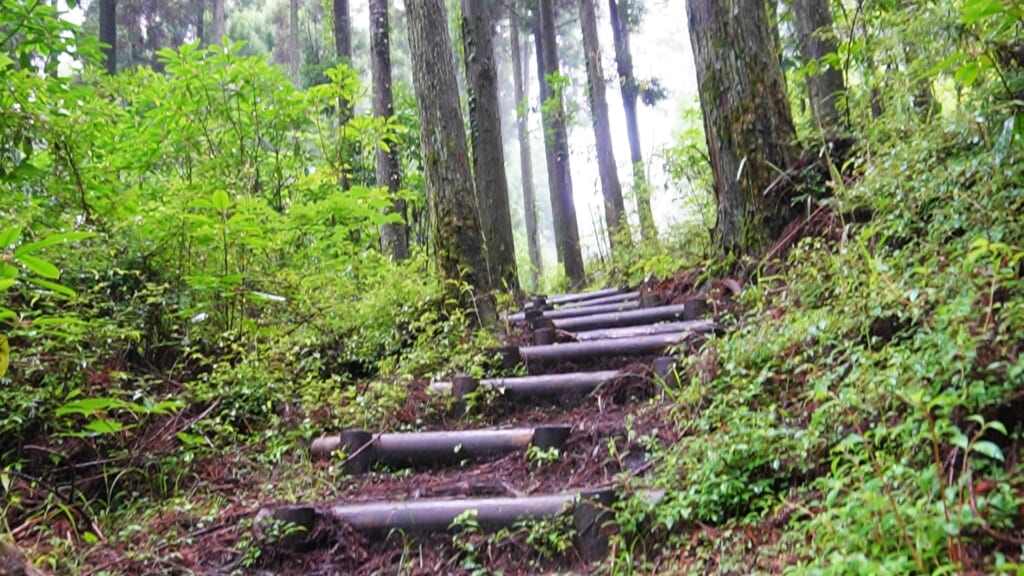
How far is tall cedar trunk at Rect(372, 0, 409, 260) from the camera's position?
10047 mm

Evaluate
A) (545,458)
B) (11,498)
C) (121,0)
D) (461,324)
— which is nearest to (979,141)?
(545,458)

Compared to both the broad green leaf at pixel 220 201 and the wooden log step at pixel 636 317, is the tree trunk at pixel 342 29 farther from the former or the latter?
the wooden log step at pixel 636 317

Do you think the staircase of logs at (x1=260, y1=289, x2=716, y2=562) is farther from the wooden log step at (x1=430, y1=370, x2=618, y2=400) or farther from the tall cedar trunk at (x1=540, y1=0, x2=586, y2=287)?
the tall cedar trunk at (x1=540, y1=0, x2=586, y2=287)

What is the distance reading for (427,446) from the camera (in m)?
3.64

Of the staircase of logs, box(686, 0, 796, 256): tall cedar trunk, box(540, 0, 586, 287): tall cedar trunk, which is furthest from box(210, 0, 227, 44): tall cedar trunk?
box(686, 0, 796, 256): tall cedar trunk

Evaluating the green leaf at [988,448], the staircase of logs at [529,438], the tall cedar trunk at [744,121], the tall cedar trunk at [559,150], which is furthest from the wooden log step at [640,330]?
the tall cedar trunk at [559,150]

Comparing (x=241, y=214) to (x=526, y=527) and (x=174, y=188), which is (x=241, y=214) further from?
(x=526, y=527)

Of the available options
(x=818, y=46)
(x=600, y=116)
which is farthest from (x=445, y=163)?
(x=600, y=116)

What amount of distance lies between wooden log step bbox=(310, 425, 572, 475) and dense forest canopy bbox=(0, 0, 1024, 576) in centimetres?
18

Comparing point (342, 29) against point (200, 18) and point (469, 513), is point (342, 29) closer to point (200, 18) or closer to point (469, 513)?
point (200, 18)

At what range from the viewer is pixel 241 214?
182 inches

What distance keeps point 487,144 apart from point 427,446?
513cm

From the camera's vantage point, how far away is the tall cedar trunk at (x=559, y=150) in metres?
14.3

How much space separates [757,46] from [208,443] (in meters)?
4.72
